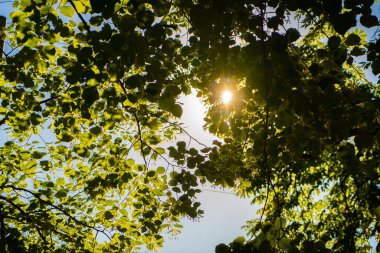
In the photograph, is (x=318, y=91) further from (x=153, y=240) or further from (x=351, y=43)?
(x=153, y=240)

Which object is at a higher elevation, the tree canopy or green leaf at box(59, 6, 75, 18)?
green leaf at box(59, 6, 75, 18)

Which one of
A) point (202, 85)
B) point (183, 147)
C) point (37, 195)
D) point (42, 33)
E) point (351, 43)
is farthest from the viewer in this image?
point (37, 195)

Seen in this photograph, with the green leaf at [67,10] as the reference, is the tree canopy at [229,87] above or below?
below

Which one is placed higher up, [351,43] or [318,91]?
[351,43]

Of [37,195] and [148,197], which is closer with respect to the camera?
[148,197]

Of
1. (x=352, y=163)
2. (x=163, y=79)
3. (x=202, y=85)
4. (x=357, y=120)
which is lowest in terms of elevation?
(x=352, y=163)

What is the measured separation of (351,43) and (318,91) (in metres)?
0.35

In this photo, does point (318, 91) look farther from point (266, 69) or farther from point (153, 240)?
point (153, 240)

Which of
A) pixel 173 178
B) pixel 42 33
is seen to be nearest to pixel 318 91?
pixel 173 178

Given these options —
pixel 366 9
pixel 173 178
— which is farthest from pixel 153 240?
pixel 366 9

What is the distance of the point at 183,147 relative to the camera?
2.96m

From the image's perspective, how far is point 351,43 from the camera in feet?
6.04

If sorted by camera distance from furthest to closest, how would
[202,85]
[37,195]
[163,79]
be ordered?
1. [37,195]
2. [202,85]
3. [163,79]

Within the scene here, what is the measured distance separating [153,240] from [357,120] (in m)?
3.17
